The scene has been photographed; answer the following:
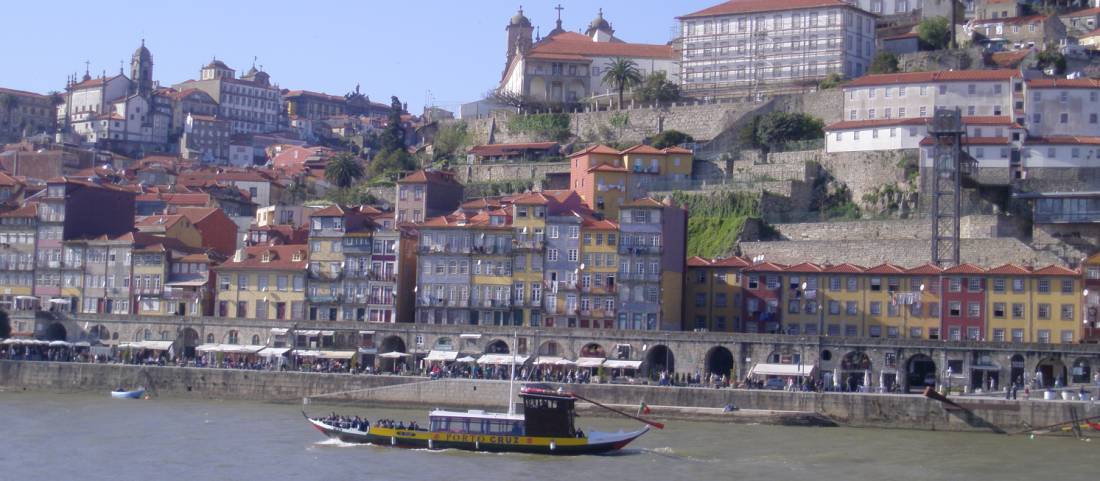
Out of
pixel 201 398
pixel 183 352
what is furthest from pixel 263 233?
pixel 201 398

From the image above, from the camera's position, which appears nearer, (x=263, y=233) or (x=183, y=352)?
(x=183, y=352)

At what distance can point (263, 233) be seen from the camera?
86.0 m

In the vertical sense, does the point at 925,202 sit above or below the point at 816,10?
below

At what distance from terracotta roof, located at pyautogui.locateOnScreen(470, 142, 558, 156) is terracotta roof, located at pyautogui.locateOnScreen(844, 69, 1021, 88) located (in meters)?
19.6

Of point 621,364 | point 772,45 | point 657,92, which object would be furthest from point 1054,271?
point 657,92

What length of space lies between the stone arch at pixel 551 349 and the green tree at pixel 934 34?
39.6m

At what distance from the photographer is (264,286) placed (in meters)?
79.4

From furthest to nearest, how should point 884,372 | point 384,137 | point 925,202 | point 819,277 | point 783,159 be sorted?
1. point 384,137
2. point 783,159
3. point 925,202
4. point 819,277
5. point 884,372

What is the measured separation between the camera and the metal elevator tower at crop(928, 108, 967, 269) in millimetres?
73938

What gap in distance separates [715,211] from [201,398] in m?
28.8

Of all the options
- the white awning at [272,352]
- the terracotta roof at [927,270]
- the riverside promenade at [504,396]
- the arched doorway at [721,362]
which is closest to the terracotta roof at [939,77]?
the terracotta roof at [927,270]

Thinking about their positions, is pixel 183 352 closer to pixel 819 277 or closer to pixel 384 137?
pixel 819 277

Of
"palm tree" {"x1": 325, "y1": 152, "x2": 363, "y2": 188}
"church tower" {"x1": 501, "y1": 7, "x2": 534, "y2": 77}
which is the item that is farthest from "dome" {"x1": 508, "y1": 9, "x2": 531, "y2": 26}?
"palm tree" {"x1": 325, "y1": 152, "x2": 363, "y2": 188}

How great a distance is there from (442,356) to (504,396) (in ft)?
23.6
